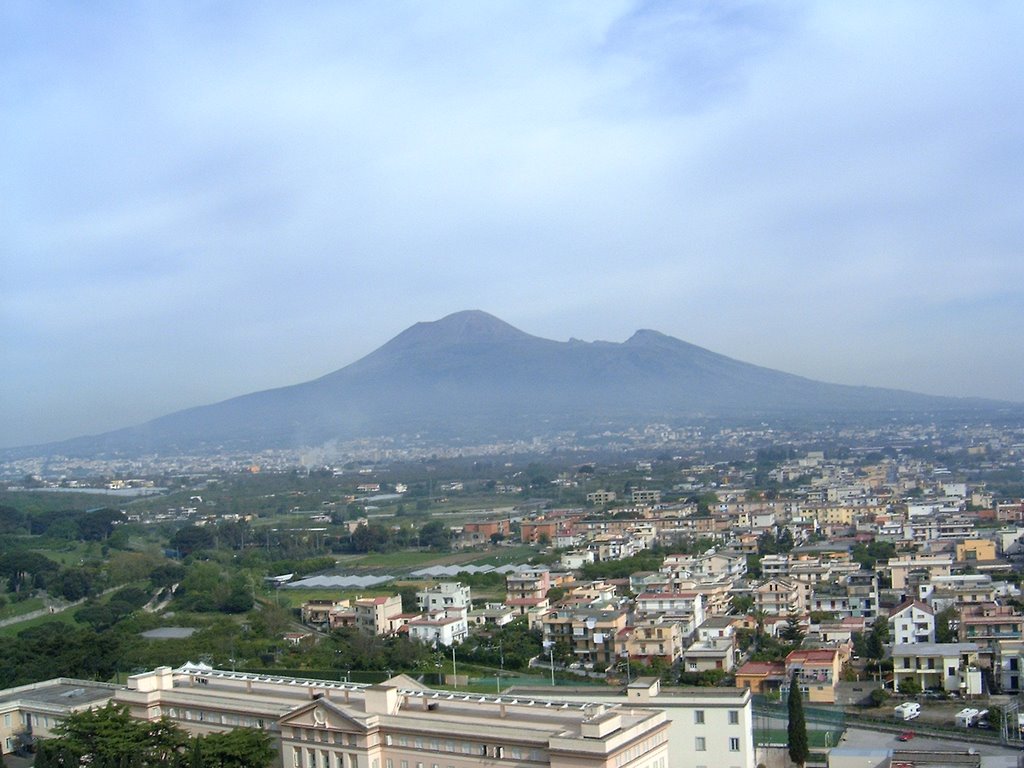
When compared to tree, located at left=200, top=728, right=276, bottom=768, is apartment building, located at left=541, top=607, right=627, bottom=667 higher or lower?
lower

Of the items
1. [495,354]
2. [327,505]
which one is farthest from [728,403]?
[327,505]

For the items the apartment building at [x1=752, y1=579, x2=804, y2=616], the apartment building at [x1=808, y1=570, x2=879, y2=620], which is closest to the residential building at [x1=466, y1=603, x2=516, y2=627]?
the apartment building at [x1=752, y1=579, x2=804, y2=616]

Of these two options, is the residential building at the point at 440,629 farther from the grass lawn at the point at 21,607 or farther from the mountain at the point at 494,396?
the mountain at the point at 494,396

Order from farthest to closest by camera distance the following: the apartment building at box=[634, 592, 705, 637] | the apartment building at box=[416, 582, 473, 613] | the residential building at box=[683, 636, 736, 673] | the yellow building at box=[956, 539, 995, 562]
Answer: the yellow building at box=[956, 539, 995, 562] < the apartment building at box=[416, 582, 473, 613] < the apartment building at box=[634, 592, 705, 637] < the residential building at box=[683, 636, 736, 673]

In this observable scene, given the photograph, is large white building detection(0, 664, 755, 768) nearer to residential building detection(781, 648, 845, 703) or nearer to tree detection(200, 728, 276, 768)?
tree detection(200, 728, 276, 768)

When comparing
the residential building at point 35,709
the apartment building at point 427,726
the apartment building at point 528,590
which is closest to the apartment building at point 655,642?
the apartment building at point 528,590

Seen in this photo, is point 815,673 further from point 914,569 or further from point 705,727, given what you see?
point 914,569

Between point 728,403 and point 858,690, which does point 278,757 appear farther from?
point 728,403
